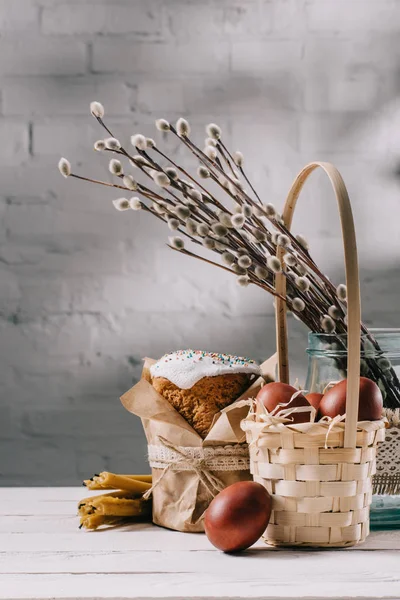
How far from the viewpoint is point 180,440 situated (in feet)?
3.38

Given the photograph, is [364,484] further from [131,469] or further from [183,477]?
[131,469]

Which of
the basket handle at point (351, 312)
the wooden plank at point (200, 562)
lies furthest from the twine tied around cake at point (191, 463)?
the basket handle at point (351, 312)

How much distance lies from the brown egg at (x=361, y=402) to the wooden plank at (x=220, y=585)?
0.59ft

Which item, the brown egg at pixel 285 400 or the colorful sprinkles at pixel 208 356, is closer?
the brown egg at pixel 285 400

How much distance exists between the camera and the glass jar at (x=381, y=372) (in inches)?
40.8

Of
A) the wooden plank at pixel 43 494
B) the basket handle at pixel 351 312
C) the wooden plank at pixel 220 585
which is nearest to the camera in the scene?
the wooden plank at pixel 220 585

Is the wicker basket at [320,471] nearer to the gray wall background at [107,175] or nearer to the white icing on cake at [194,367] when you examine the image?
the white icing on cake at [194,367]

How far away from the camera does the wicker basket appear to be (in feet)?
2.98

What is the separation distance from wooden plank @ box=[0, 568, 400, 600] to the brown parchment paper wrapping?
177 mm

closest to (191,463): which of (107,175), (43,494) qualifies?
(43,494)

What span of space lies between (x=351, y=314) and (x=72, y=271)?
43.5 inches

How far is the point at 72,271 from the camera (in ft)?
6.13

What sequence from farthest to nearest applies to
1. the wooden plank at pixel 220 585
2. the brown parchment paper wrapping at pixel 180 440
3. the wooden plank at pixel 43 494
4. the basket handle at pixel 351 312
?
1. the wooden plank at pixel 43 494
2. the brown parchment paper wrapping at pixel 180 440
3. the basket handle at pixel 351 312
4. the wooden plank at pixel 220 585

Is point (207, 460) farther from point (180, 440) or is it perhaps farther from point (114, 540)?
point (114, 540)
